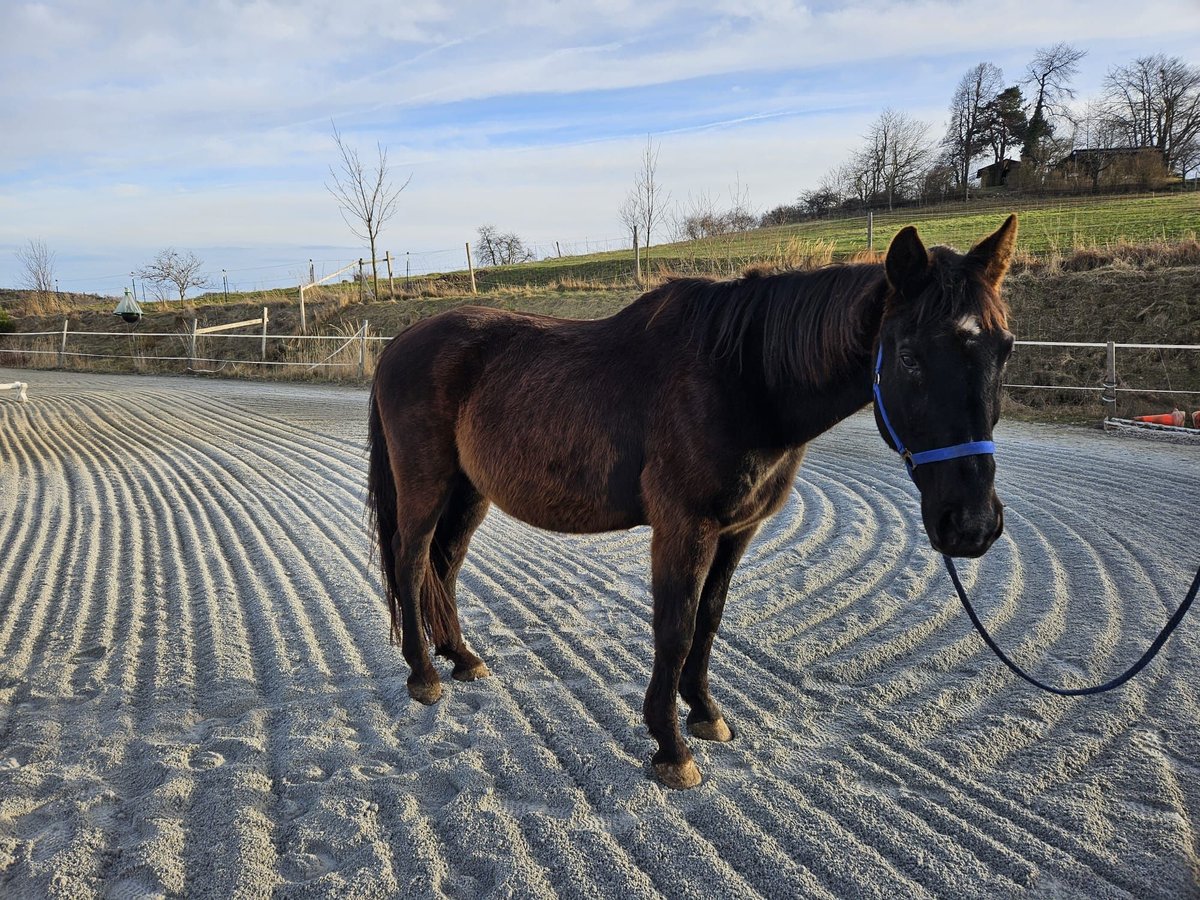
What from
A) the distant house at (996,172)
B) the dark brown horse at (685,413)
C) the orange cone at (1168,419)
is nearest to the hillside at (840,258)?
the dark brown horse at (685,413)

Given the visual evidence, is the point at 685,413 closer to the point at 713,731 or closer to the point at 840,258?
the point at 713,731

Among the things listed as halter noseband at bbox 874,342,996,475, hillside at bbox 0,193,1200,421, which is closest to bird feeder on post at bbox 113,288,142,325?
hillside at bbox 0,193,1200,421

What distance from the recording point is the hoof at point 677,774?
268 centimetres

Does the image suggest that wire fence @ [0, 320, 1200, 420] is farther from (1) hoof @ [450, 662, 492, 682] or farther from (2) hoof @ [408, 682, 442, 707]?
(2) hoof @ [408, 682, 442, 707]

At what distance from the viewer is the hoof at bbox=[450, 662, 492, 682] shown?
359 centimetres

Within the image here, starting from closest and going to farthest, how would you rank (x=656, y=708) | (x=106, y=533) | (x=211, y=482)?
(x=656, y=708) → (x=106, y=533) → (x=211, y=482)

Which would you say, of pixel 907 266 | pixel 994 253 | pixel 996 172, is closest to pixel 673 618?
pixel 907 266

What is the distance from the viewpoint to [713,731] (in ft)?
9.95

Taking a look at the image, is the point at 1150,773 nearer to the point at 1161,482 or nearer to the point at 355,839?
the point at 355,839

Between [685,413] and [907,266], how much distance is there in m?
0.89

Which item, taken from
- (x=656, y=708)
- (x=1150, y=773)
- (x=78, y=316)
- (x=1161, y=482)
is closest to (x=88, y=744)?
(x=656, y=708)

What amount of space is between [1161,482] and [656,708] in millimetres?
6905

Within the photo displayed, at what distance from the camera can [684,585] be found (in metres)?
2.71

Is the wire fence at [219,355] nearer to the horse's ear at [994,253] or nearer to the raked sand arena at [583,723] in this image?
the raked sand arena at [583,723]
